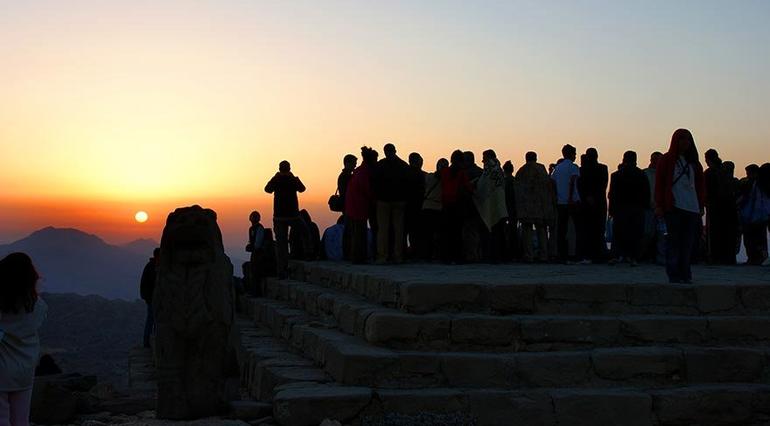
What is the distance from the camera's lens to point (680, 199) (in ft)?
33.4

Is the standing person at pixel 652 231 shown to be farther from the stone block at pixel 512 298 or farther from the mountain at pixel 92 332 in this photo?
the mountain at pixel 92 332

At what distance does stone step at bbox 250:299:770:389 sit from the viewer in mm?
8352

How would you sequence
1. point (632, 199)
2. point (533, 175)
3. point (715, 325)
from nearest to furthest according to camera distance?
point (715, 325)
point (632, 199)
point (533, 175)

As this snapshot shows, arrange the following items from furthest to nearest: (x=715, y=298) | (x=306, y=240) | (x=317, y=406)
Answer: (x=306, y=240) → (x=715, y=298) → (x=317, y=406)

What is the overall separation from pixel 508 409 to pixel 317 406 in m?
1.72

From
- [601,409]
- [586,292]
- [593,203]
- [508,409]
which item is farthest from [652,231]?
[508,409]

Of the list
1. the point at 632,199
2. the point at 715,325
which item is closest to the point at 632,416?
the point at 715,325

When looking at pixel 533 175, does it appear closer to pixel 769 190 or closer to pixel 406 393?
pixel 769 190

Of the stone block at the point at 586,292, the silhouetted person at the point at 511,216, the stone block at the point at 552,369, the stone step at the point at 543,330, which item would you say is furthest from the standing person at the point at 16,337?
the silhouetted person at the point at 511,216

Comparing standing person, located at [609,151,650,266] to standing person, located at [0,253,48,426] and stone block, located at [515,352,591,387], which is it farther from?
standing person, located at [0,253,48,426]

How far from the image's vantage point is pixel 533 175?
48.7 feet

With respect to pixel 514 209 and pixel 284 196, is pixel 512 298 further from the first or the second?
pixel 284 196

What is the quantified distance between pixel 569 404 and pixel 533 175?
7.04 metres

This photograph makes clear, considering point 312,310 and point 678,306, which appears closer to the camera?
point 678,306
